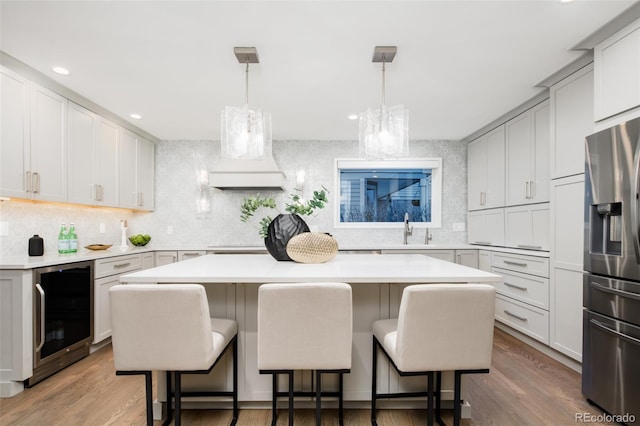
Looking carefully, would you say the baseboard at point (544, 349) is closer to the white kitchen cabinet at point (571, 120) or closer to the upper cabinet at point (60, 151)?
the white kitchen cabinet at point (571, 120)

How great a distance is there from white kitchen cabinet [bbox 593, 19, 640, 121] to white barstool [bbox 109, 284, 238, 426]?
2617 millimetres

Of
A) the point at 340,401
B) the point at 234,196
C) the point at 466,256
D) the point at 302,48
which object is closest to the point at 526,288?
the point at 466,256

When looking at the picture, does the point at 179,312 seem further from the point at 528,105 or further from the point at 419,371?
the point at 528,105

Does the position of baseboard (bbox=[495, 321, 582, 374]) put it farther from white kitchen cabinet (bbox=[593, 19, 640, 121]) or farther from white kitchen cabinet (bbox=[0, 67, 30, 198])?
white kitchen cabinet (bbox=[0, 67, 30, 198])

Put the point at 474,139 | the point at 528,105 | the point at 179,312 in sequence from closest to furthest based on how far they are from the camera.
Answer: the point at 179,312, the point at 528,105, the point at 474,139

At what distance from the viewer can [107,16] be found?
1.92 m

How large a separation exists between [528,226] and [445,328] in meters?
2.45

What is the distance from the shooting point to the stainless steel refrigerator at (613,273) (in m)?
1.77

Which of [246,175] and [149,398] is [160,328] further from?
[246,175]

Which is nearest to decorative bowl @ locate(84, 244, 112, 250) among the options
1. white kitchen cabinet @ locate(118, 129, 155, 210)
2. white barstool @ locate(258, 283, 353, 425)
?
white kitchen cabinet @ locate(118, 129, 155, 210)

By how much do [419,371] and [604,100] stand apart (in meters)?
2.09

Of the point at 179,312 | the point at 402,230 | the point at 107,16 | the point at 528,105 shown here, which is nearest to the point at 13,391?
the point at 179,312

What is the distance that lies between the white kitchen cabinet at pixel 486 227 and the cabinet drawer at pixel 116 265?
13.7 feet

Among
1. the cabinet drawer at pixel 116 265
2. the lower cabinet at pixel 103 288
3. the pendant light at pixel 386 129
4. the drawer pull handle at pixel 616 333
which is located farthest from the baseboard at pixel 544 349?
the cabinet drawer at pixel 116 265
